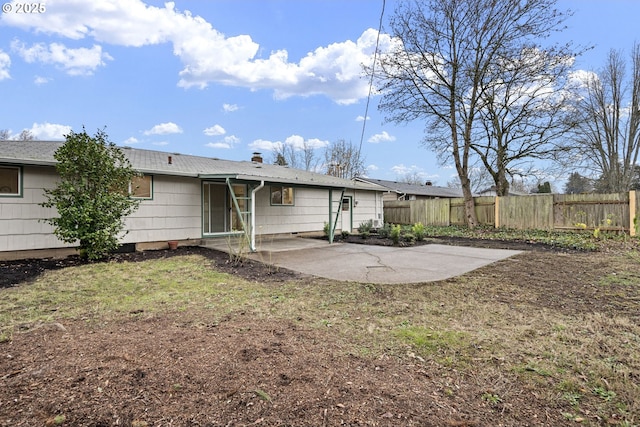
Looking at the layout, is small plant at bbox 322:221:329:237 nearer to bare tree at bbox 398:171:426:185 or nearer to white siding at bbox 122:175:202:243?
white siding at bbox 122:175:202:243

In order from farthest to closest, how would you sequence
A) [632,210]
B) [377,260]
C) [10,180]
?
[632,210] < [377,260] < [10,180]

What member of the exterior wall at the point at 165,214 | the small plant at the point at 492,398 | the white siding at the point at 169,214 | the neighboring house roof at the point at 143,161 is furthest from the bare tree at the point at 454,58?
the small plant at the point at 492,398

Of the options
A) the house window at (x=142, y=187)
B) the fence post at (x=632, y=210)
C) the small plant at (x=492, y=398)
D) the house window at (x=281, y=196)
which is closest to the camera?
the small plant at (x=492, y=398)

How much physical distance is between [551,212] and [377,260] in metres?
9.99

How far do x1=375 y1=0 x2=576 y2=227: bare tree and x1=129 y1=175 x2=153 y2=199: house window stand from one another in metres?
12.1

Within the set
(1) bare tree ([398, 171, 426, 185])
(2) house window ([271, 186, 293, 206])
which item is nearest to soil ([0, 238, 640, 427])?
(2) house window ([271, 186, 293, 206])

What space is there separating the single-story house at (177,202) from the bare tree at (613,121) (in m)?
17.8

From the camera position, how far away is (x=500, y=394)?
2180 mm

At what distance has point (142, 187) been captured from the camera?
877 centimetres

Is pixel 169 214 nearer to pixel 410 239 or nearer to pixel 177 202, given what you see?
pixel 177 202

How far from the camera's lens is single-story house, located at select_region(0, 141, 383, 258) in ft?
22.9

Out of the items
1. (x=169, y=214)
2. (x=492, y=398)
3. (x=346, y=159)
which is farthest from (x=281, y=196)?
(x=346, y=159)

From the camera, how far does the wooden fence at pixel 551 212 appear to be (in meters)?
11.4

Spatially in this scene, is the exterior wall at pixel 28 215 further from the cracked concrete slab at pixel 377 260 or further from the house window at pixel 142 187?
the cracked concrete slab at pixel 377 260
